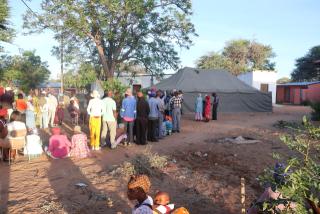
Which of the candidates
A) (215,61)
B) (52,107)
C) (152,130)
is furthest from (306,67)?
(152,130)

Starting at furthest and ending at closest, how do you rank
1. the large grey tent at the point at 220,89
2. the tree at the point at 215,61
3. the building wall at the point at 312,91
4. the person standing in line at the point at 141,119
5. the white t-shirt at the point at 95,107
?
the tree at the point at 215,61
the building wall at the point at 312,91
the large grey tent at the point at 220,89
the person standing in line at the point at 141,119
the white t-shirt at the point at 95,107

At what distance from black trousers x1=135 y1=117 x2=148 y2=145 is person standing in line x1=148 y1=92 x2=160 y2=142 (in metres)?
0.57

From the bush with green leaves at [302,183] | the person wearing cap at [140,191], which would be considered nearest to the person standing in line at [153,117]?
the person wearing cap at [140,191]

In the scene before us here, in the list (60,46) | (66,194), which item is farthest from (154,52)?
(66,194)

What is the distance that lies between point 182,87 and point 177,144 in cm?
1376

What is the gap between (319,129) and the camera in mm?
2783

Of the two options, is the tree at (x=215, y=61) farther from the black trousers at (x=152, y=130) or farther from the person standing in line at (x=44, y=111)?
the black trousers at (x=152, y=130)

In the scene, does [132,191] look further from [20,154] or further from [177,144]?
[177,144]

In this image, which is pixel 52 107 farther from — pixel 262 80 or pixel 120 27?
pixel 262 80

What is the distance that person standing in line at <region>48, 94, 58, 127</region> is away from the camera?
51.4 feet

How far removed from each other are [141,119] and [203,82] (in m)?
15.4

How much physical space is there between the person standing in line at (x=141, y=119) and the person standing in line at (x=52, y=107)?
5166mm

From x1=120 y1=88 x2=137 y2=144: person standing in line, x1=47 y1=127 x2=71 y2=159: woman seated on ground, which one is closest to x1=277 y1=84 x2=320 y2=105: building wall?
x1=120 y1=88 x2=137 y2=144: person standing in line

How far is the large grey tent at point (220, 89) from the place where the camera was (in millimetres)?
25984
